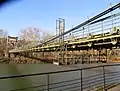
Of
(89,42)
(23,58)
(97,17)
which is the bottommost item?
(23,58)

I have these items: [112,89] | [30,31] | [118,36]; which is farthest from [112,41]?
[30,31]

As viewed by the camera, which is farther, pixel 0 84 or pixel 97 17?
pixel 97 17

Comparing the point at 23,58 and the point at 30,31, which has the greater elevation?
the point at 30,31

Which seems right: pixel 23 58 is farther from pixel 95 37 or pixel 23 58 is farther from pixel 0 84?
pixel 0 84

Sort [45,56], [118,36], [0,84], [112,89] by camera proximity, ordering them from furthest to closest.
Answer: [45,56]
[118,36]
[0,84]
[112,89]

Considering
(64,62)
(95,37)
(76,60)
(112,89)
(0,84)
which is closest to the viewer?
(112,89)

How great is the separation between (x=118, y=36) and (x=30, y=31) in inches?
1950

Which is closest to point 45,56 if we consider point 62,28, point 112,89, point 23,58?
point 23,58

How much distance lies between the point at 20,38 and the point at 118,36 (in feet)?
170

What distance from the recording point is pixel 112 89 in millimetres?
5379

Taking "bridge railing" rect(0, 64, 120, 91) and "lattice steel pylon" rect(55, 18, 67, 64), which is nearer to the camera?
"bridge railing" rect(0, 64, 120, 91)

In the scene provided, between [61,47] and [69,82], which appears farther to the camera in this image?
[61,47]

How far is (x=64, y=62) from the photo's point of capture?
2647 centimetres

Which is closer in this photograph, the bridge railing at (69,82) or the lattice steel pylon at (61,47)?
the bridge railing at (69,82)
